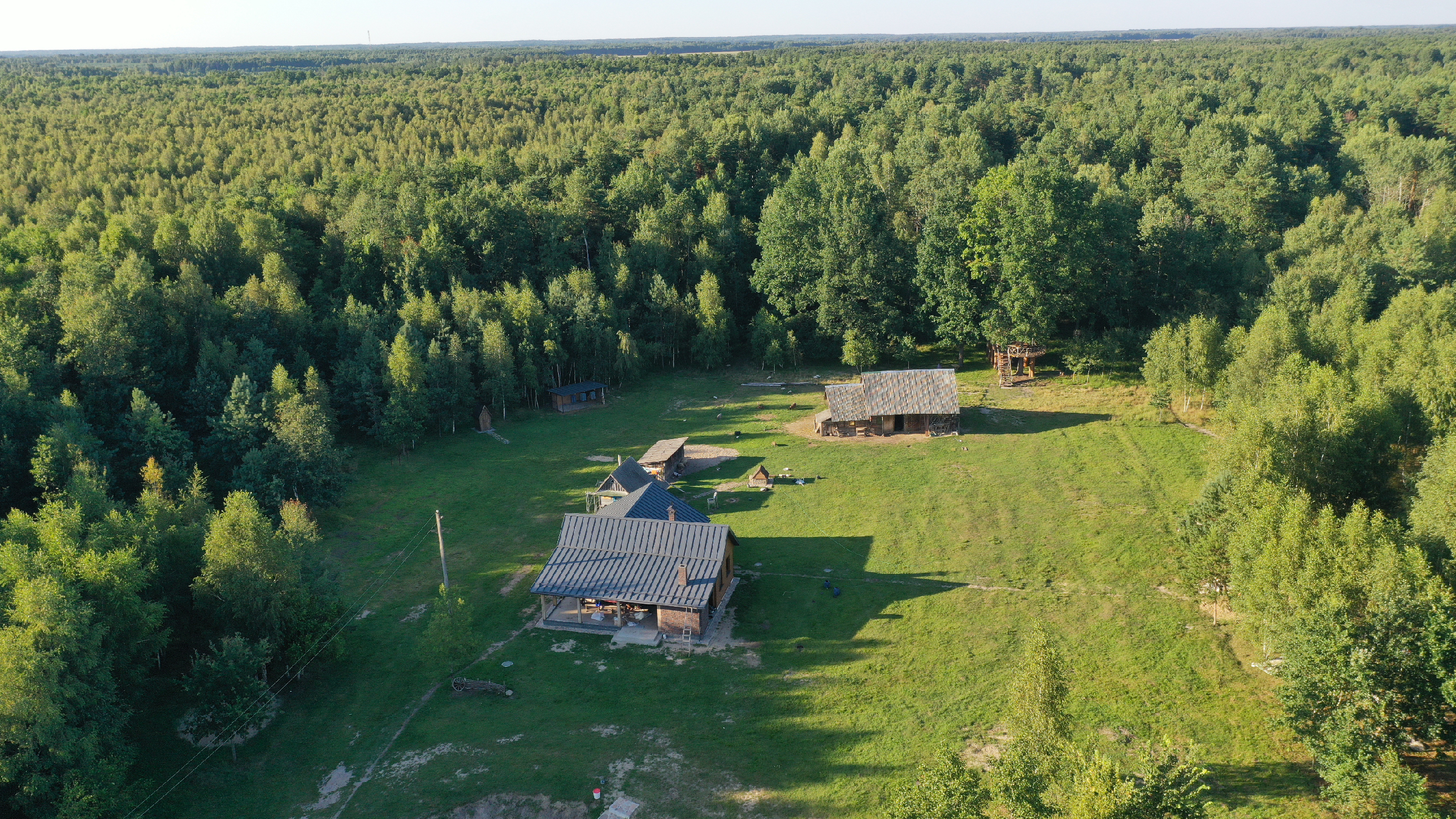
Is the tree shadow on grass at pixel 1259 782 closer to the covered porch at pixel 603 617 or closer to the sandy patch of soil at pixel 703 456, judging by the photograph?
the covered porch at pixel 603 617

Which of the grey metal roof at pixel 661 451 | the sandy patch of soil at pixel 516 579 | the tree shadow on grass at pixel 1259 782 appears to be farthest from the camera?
the grey metal roof at pixel 661 451

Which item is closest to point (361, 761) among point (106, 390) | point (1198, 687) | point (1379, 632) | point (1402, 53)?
point (1198, 687)

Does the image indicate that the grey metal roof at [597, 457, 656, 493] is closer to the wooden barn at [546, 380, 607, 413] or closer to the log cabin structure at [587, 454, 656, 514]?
the log cabin structure at [587, 454, 656, 514]

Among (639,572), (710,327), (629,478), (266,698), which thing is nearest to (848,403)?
(629,478)

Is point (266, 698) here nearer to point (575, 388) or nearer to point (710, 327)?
point (575, 388)

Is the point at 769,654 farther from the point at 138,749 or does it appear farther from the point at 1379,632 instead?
the point at 138,749

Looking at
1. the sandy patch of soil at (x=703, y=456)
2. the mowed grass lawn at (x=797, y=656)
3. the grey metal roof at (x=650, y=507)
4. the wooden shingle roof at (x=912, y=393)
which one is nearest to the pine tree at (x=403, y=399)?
the mowed grass lawn at (x=797, y=656)
